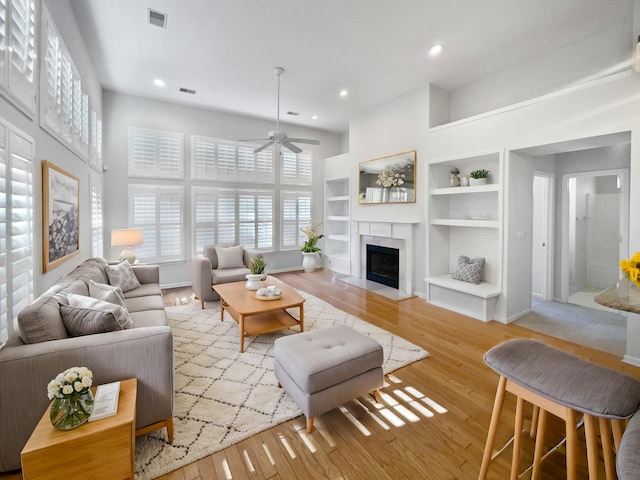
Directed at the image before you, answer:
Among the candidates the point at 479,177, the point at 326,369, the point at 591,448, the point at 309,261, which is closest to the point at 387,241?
the point at 479,177

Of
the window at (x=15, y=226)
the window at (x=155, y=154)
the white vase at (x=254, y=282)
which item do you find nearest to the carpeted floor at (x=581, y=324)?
the white vase at (x=254, y=282)

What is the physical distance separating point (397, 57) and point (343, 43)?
0.80 metres

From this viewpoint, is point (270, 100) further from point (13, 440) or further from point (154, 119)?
point (13, 440)

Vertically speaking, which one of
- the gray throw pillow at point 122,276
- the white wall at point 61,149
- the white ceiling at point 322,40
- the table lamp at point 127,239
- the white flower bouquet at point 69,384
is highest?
the white ceiling at point 322,40

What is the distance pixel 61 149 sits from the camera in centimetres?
269

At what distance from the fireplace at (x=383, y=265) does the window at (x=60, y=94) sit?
15.6ft

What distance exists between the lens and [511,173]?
3.71m

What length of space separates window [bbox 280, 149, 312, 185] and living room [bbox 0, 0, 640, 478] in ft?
2.37

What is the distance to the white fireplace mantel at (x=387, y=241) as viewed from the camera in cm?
497

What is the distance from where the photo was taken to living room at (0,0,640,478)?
2.71m

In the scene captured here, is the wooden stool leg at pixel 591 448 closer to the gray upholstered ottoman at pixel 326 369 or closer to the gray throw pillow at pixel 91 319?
the gray upholstered ottoman at pixel 326 369

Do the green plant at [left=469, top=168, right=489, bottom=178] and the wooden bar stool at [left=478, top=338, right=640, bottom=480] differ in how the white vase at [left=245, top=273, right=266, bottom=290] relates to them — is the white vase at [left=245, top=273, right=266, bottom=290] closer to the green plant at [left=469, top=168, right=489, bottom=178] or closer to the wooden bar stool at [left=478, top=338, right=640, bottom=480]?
the wooden bar stool at [left=478, top=338, right=640, bottom=480]

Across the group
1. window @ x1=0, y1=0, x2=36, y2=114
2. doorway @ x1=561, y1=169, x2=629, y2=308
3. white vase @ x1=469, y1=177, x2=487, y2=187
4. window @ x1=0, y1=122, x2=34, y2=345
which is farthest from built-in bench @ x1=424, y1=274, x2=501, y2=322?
window @ x1=0, y1=0, x2=36, y2=114

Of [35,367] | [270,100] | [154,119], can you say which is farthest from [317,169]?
[35,367]
